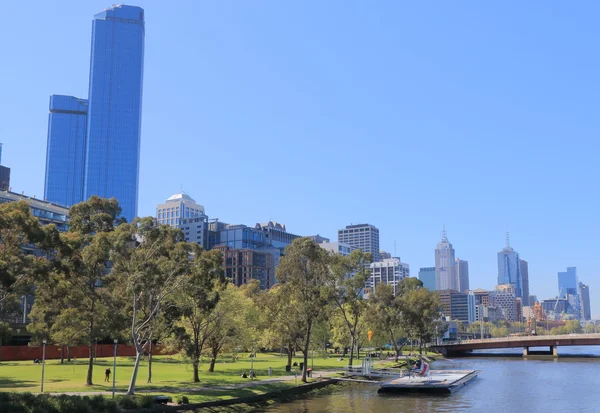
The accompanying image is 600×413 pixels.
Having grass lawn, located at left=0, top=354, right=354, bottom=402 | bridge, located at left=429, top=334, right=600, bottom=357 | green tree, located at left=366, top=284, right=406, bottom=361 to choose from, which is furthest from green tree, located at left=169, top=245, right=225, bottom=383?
bridge, located at left=429, top=334, right=600, bottom=357

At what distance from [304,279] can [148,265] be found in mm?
27107

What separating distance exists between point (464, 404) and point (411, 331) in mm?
87408

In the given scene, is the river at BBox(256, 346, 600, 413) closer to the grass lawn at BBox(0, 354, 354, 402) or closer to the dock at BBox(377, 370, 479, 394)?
the dock at BBox(377, 370, 479, 394)

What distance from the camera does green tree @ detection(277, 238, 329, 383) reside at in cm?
7431

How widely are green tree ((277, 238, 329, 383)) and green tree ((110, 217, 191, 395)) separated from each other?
61.5ft

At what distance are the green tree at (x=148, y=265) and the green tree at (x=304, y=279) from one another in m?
18.7

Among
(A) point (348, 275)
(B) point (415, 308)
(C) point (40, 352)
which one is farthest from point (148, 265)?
(B) point (415, 308)

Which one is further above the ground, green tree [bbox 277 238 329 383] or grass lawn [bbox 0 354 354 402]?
green tree [bbox 277 238 329 383]

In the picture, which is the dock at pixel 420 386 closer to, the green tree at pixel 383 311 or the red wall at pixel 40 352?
the green tree at pixel 383 311

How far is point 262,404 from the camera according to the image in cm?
6062

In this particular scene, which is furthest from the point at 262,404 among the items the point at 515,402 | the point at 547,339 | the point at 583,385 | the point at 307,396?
the point at 547,339

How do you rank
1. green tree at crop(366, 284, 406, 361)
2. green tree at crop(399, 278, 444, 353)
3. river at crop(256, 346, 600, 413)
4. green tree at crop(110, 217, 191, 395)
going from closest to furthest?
green tree at crop(110, 217, 191, 395) < river at crop(256, 346, 600, 413) < green tree at crop(366, 284, 406, 361) < green tree at crop(399, 278, 444, 353)

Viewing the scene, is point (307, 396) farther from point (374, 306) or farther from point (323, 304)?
point (374, 306)

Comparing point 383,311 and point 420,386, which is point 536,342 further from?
point 420,386
